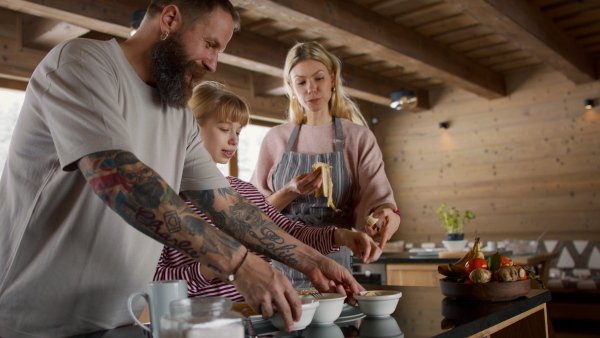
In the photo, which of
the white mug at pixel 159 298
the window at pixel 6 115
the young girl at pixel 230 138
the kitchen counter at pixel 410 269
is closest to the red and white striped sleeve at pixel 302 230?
the young girl at pixel 230 138

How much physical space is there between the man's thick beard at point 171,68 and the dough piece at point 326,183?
83cm

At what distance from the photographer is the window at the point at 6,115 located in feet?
14.6

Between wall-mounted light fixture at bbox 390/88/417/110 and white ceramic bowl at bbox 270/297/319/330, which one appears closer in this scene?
white ceramic bowl at bbox 270/297/319/330

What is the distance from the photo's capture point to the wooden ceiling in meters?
4.05

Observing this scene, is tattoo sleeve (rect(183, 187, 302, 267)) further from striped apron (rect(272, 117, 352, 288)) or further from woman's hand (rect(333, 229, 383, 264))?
striped apron (rect(272, 117, 352, 288))

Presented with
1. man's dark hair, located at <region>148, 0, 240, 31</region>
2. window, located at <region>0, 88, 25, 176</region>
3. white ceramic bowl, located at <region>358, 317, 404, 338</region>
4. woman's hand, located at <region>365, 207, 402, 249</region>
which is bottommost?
white ceramic bowl, located at <region>358, 317, 404, 338</region>

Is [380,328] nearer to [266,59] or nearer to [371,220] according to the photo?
[371,220]

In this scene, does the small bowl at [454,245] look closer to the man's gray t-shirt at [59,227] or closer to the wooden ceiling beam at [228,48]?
the wooden ceiling beam at [228,48]

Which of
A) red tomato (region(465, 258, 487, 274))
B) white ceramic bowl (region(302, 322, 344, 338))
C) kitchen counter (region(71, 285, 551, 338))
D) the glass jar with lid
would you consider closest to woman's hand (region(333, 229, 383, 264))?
kitchen counter (region(71, 285, 551, 338))

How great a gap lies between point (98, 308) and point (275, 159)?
4.43 ft

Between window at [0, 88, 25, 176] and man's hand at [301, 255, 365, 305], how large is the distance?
3854 millimetres

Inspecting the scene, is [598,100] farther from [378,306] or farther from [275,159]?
[378,306]

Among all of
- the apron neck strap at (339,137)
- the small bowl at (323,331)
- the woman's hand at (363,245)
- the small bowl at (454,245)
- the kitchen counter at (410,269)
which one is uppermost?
the apron neck strap at (339,137)

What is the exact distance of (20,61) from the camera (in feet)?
14.7
